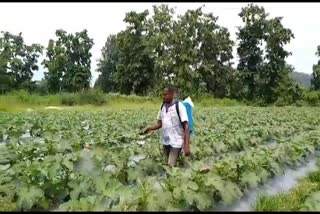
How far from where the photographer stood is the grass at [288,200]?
4.54m

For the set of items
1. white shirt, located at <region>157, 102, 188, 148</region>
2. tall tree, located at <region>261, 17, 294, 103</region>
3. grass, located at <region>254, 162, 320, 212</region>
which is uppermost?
tall tree, located at <region>261, 17, 294, 103</region>

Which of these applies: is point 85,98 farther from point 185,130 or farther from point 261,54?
point 185,130

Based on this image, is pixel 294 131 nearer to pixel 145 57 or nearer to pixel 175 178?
pixel 175 178

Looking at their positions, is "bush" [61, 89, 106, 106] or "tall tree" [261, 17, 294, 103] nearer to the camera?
"bush" [61, 89, 106, 106]

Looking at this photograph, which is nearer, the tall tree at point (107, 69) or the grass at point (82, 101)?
the grass at point (82, 101)

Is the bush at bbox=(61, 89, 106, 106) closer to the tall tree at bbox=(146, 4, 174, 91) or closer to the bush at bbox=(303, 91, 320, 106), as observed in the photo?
the tall tree at bbox=(146, 4, 174, 91)

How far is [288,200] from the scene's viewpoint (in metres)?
4.89

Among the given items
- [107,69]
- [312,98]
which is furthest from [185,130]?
[107,69]

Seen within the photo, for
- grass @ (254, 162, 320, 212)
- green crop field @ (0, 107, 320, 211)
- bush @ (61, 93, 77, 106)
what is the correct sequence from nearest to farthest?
green crop field @ (0, 107, 320, 211)
grass @ (254, 162, 320, 212)
bush @ (61, 93, 77, 106)

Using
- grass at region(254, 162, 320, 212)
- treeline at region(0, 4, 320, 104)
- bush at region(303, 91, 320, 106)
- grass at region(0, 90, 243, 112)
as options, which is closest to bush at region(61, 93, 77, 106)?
grass at region(0, 90, 243, 112)

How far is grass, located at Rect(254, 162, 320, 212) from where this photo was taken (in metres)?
4.54

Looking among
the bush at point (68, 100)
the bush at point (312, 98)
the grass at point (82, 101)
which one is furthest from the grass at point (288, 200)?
the bush at point (312, 98)

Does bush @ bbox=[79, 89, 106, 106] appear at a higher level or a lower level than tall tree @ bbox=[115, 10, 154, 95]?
lower

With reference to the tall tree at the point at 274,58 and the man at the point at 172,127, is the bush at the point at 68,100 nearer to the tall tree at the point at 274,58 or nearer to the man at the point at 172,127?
the tall tree at the point at 274,58
